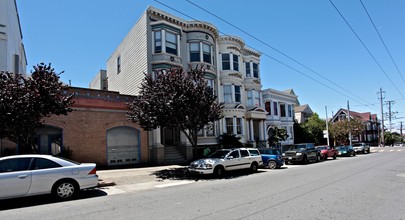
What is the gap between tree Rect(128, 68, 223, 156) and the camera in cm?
1473

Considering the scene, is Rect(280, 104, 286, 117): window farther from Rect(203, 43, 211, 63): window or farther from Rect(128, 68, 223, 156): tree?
Rect(128, 68, 223, 156): tree

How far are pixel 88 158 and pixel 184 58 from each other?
1127 cm

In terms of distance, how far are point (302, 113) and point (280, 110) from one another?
65.8ft

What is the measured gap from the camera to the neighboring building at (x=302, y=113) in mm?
54147

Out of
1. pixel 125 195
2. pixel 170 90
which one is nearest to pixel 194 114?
pixel 170 90

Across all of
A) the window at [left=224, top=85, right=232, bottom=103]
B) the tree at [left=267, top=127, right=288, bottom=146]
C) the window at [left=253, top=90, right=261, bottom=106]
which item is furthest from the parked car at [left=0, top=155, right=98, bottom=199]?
the tree at [left=267, top=127, right=288, bottom=146]

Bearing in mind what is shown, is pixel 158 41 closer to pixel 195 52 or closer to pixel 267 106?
pixel 195 52

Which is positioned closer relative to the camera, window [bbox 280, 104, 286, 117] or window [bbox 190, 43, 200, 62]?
window [bbox 190, 43, 200, 62]

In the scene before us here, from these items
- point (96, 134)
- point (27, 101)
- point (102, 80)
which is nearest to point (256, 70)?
point (102, 80)

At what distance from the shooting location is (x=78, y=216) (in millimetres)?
6984

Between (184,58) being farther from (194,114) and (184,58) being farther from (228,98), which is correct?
(194,114)

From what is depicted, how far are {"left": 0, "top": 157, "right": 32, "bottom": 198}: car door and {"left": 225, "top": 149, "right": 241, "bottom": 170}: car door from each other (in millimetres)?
9189

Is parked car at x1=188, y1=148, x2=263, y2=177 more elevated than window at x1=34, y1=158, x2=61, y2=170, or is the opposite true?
window at x1=34, y1=158, x2=61, y2=170

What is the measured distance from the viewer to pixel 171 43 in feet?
75.5
